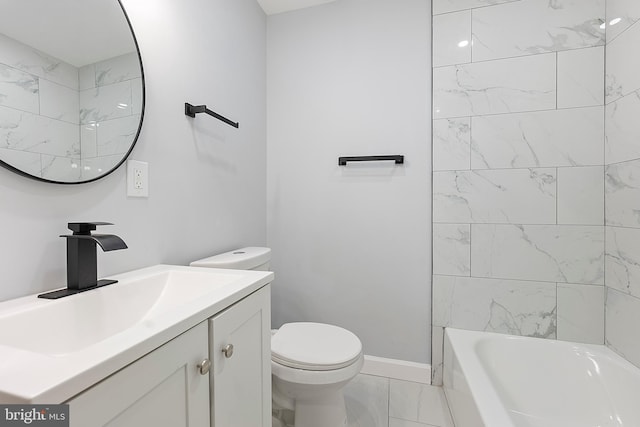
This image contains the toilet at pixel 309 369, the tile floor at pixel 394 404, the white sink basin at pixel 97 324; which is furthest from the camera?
the tile floor at pixel 394 404

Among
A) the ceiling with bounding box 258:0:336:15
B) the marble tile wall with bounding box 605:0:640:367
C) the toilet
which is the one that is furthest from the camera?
the ceiling with bounding box 258:0:336:15

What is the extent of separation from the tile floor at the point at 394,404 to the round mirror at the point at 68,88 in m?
1.58

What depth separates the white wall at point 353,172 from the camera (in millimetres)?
1761

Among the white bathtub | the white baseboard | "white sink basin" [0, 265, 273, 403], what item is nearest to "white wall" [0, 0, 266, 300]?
"white sink basin" [0, 265, 273, 403]

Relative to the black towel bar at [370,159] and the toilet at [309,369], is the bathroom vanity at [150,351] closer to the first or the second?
the toilet at [309,369]

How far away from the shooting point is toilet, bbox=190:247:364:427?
1.16 m

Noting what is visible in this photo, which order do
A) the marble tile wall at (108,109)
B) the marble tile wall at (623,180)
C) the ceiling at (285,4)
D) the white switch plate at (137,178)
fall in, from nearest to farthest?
the marble tile wall at (108,109) → the white switch plate at (137,178) → the marble tile wall at (623,180) → the ceiling at (285,4)

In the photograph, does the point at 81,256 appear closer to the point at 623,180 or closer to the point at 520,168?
the point at 520,168

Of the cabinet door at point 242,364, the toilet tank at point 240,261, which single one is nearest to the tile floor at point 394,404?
the cabinet door at point 242,364

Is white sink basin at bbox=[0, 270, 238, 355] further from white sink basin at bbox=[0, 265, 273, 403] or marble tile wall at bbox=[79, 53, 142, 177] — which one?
marble tile wall at bbox=[79, 53, 142, 177]

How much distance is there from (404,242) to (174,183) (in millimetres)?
1311

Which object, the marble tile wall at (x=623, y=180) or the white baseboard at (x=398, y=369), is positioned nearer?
the marble tile wall at (x=623, y=180)

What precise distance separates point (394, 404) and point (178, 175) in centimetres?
Answer: 159

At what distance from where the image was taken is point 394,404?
155 centimetres
